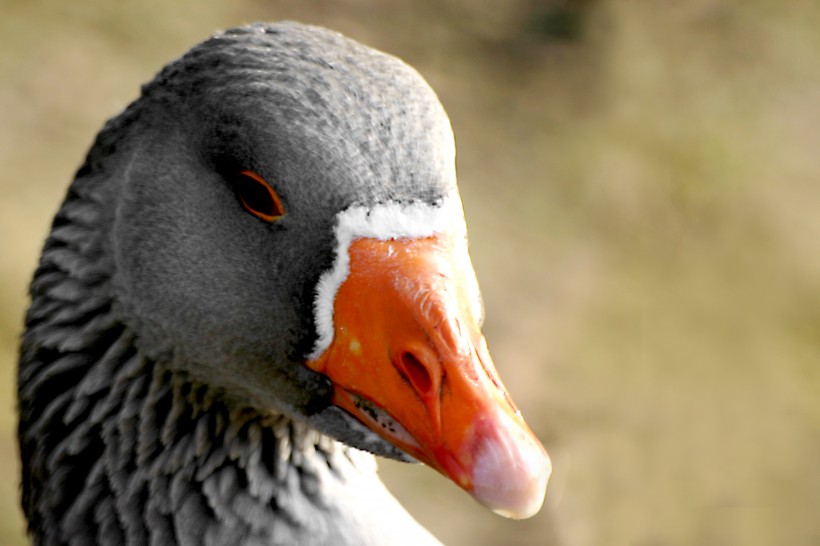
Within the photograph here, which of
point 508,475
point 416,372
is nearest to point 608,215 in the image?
point 416,372

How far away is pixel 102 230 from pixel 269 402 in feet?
1.74

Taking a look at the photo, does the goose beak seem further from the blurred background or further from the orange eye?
the blurred background

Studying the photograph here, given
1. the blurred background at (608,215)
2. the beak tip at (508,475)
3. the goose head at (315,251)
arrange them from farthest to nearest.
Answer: the blurred background at (608,215) → the goose head at (315,251) → the beak tip at (508,475)

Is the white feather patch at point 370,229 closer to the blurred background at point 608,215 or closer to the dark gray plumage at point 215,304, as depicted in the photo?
the dark gray plumage at point 215,304

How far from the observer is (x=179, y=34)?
607 centimetres

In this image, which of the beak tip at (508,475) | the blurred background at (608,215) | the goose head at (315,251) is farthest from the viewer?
the blurred background at (608,215)

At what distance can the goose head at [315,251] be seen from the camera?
5.84 feet

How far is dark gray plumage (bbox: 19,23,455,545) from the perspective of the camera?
195 cm

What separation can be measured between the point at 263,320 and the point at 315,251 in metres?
0.21

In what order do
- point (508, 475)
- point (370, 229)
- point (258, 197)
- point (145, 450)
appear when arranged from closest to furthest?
point (508, 475) < point (370, 229) < point (258, 197) < point (145, 450)

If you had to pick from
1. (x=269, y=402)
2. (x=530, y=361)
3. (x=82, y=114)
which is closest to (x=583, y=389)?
(x=530, y=361)

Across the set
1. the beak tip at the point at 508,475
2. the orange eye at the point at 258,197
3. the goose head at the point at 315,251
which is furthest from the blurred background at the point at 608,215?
the beak tip at the point at 508,475

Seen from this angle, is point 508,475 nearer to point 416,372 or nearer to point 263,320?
point 416,372

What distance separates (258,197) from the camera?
2002mm
